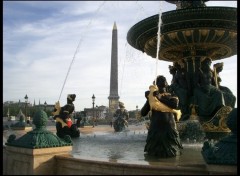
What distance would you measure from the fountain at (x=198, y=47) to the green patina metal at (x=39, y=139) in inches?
253

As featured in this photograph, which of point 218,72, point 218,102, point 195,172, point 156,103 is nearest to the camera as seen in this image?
point 195,172

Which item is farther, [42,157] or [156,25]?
[156,25]

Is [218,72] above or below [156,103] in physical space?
above

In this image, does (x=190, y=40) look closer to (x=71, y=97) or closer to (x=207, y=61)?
(x=207, y=61)

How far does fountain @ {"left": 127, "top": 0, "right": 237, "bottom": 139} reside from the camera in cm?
1141

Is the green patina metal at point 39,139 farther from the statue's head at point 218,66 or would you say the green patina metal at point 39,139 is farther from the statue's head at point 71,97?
the statue's head at point 218,66

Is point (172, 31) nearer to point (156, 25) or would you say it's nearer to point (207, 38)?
point (156, 25)

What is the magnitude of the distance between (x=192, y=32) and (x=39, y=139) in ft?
26.5

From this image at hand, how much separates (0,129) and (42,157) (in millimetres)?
945

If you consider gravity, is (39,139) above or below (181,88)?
below

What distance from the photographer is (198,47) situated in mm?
12883

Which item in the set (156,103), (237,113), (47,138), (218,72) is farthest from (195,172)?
(218,72)

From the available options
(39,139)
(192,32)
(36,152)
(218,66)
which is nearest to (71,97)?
(192,32)

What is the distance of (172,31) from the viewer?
1211cm
